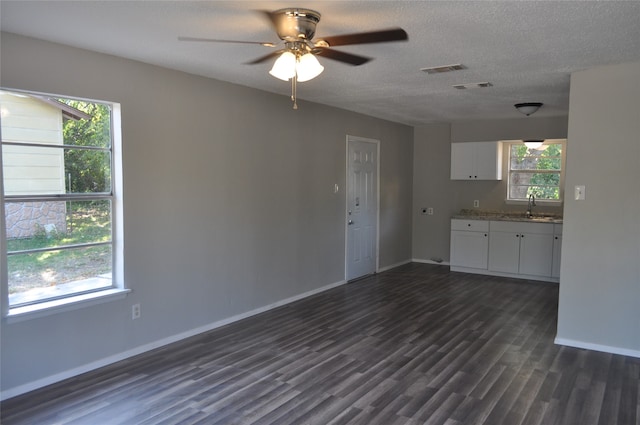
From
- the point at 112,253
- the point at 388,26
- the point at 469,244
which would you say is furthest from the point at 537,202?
the point at 112,253

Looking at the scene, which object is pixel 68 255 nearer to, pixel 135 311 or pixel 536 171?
pixel 135 311

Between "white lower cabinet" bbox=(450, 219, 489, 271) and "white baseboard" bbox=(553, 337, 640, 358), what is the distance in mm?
2956

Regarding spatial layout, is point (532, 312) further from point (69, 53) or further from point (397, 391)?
point (69, 53)

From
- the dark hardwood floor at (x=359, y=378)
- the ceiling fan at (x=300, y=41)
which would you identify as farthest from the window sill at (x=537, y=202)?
the ceiling fan at (x=300, y=41)

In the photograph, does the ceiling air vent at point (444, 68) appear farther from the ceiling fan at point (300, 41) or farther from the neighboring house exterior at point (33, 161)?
the neighboring house exterior at point (33, 161)

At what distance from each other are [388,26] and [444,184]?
5.30m

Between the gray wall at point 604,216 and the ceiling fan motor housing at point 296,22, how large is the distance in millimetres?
2601

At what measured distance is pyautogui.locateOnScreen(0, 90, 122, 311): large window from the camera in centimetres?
307

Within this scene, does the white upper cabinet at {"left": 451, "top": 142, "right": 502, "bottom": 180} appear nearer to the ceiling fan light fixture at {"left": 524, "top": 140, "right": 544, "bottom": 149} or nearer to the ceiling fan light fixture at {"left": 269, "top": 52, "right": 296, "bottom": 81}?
the ceiling fan light fixture at {"left": 524, "top": 140, "right": 544, "bottom": 149}

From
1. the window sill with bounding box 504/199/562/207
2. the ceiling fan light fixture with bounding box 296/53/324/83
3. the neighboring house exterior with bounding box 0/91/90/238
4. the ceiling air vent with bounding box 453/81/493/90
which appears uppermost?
the ceiling air vent with bounding box 453/81/493/90

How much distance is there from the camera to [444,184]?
25.4 ft

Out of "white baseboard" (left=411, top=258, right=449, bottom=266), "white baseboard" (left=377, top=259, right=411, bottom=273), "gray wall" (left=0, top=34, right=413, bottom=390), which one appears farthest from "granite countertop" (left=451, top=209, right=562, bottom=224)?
"gray wall" (left=0, top=34, right=413, bottom=390)

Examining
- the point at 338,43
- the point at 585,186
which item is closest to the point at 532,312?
the point at 585,186

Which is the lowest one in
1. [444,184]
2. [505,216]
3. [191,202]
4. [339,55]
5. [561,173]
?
[505,216]
